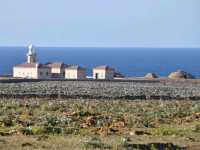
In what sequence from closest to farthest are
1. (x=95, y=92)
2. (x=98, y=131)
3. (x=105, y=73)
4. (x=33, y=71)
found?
(x=98, y=131) < (x=95, y=92) < (x=33, y=71) < (x=105, y=73)

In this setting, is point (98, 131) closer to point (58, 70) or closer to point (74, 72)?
point (74, 72)

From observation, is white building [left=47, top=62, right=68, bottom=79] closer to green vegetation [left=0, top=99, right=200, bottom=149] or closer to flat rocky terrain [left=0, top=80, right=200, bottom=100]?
flat rocky terrain [left=0, top=80, right=200, bottom=100]

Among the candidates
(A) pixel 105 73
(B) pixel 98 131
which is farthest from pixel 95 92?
(A) pixel 105 73

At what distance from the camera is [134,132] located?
23.7m

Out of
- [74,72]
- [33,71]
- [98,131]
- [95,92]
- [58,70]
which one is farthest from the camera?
[58,70]

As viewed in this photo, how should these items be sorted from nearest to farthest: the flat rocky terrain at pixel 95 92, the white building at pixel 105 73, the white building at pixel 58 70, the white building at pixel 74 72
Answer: the flat rocky terrain at pixel 95 92
the white building at pixel 74 72
the white building at pixel 105 73
the white building at pixel 58 70

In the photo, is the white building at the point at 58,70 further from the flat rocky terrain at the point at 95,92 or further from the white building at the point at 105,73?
the flat rocky terrain at the point at 95,92

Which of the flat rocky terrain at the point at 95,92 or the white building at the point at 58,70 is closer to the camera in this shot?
the flat rocky terrain at the point at 95,92

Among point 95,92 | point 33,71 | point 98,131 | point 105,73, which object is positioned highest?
point 98,131

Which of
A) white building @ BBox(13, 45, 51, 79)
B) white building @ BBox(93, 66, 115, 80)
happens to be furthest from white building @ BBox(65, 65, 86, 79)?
white building @ BBox(13, 45, 51, 79)

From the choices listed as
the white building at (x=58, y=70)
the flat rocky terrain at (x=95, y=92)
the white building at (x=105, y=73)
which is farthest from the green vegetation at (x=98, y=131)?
the white building at (x=58, y=70)

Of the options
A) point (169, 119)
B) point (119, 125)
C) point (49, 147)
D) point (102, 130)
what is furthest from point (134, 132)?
point (169, 119)

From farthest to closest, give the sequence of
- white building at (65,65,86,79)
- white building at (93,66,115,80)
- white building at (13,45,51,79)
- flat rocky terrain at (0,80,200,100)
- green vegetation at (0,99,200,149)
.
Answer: white building at (93,66,115,80) < white building at (65,65,86,79) < white building at (13,45,51,79) < flat rocky terrain at (0,80,200,100) < green vegetation at (0,99,200,149)

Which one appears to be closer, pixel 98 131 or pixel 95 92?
pixel 98 131
